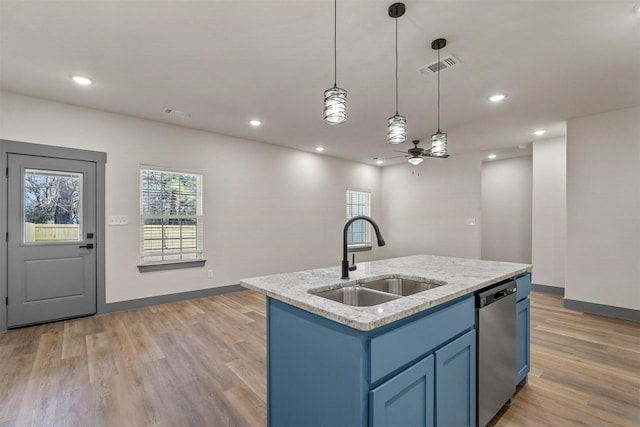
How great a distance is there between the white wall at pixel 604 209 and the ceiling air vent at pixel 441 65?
285 cm

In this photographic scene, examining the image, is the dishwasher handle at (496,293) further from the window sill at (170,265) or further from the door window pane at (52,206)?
the door window pane at (52,206)

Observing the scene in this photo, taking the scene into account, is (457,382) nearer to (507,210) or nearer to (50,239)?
(50,239)

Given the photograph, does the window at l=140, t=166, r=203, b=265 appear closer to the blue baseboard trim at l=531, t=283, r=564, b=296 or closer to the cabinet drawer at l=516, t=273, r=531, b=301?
the cabinet drawer at l=516, t=273, r=531, b=301

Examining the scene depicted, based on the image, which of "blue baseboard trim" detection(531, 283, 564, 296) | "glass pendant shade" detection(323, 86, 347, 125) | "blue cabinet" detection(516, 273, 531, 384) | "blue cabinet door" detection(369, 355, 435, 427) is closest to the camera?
"blue cabinet door" detection(369, 355, 435, 427)

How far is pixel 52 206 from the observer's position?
372 cm

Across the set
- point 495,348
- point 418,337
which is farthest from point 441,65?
point 418,337

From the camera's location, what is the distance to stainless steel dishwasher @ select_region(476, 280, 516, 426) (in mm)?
1782

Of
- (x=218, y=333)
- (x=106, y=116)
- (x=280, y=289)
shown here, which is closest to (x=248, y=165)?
(x=106, y=116)

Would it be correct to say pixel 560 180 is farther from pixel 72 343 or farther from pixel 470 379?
pixel 72 343

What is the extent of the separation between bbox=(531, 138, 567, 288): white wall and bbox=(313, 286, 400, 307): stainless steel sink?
5138 millimetres

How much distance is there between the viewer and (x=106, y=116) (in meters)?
4.07

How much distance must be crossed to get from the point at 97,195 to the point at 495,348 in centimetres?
475

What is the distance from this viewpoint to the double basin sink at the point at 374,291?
1698 mm

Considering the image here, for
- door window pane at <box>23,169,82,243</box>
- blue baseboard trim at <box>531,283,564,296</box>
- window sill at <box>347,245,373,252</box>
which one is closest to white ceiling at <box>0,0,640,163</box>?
door window pane at <box>23,169,82,243</box>
